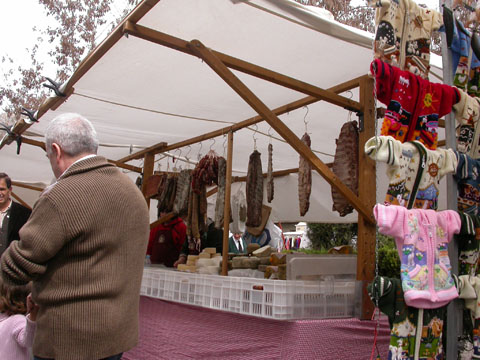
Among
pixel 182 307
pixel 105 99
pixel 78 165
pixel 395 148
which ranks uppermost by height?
pixel 105 99

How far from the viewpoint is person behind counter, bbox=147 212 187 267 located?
19.4 feet

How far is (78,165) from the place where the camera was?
1966 millimetres

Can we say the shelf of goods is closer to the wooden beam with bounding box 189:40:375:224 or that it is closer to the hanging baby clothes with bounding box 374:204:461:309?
the wooden beam with bounding box 189:40:375:224

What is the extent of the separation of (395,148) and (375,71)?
42 centimetres

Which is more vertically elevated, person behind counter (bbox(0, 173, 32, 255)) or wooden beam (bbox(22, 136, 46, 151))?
A: wooden beam (bbox(22, 136, 46, 151))

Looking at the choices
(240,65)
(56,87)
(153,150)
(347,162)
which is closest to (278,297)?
(347,162)

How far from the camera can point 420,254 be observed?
2.30m

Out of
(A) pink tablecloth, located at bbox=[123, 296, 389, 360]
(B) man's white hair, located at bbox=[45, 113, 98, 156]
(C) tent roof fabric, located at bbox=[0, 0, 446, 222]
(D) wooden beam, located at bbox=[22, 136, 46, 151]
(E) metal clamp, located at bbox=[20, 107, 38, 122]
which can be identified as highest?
(C) tent roof fabric, located at bbox=[0, 0, 446, 222]

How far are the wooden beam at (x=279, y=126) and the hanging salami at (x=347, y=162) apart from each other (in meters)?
0.41

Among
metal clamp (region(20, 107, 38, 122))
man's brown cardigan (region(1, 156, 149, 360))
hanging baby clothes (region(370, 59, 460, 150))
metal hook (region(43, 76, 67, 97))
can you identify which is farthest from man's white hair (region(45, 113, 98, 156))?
metal clamp (region(20, 107, 38, 122))

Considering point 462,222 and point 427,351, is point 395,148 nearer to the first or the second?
point 462,222

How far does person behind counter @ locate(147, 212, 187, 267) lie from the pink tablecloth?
51.2 inches

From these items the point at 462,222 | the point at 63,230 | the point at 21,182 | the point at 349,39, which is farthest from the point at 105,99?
the point at 21,182

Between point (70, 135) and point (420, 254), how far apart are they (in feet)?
6.13
